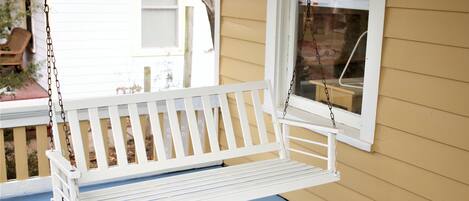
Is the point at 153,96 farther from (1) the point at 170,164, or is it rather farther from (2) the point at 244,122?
(2) the point at 244,122

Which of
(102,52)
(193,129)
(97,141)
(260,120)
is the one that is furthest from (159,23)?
(97,141)

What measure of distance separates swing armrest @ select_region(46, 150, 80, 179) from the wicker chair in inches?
182

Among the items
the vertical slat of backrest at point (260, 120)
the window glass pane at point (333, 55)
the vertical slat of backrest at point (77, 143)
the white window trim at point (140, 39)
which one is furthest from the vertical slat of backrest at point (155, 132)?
the white window trim at point (140, 39)

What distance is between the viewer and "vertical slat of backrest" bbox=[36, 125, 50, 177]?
3678 millimetres

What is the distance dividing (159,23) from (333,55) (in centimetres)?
380

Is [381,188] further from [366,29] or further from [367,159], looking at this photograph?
[366,29]

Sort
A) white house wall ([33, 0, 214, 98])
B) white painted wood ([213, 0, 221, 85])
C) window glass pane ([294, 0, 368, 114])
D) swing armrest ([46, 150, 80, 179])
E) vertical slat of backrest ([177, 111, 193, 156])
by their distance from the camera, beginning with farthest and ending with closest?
white house wall ([33, 0, 214, 98]) → vertical slat of backrest ([177, 111, 193, 156]) → white painted wood ([213, 0, 221, 85]) → window glass pane ([294, 0, 368, 114]) → swing armrest ([46, 150, 80, 179])

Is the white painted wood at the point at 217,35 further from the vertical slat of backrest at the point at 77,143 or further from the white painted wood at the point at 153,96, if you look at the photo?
→ the vertical slat of backrest at the point at 77,143

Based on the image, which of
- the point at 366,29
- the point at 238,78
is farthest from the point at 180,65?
the point at 366,29

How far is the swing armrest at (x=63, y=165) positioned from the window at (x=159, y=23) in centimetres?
428

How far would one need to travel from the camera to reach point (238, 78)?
13.5ft

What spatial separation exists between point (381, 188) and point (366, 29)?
0.87 meters

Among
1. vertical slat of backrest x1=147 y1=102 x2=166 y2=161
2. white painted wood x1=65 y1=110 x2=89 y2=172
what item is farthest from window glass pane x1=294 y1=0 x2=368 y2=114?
white painted wood x1=65 y1=110 x2=89 y2=172

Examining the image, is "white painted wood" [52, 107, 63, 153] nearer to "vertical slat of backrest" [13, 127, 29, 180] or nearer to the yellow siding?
"vertical slat of backrest" [13, 127, 29, 180]
